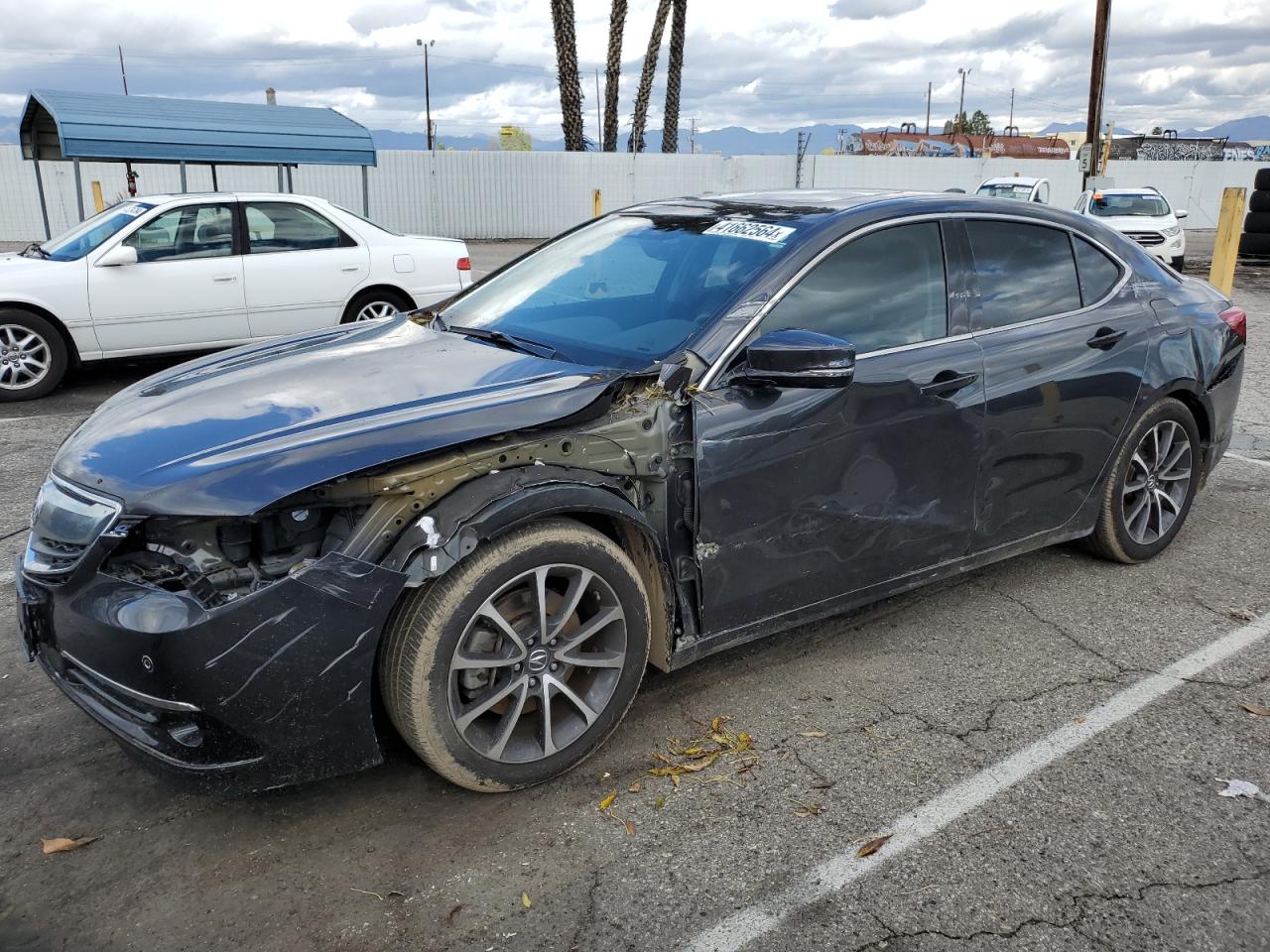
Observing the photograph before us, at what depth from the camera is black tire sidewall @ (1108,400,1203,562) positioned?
436 cm

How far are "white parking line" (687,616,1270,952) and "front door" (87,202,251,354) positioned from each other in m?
7.34

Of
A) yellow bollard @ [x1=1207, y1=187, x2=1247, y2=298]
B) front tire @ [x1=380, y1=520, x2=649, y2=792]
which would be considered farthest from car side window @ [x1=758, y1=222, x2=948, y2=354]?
yellow bollard @ [x1=1207, y1=187, x2=1247, y2=298]

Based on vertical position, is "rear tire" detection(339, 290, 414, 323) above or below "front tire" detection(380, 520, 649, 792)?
above

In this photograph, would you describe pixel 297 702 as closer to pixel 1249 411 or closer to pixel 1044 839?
pixel 1044 839

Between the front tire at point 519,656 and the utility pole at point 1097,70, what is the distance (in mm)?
25809

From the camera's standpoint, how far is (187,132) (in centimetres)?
1474

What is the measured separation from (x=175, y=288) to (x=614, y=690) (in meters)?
6.72

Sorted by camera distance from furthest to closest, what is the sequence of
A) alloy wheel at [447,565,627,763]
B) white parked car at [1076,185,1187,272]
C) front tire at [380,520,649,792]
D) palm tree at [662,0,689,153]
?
palm tree at [662,0,689,153], white parked car at [1076,185,1187,272], alloy wheel at [447,565,627,763], front tire at [380,520,649,792]

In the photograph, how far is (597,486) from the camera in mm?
2875

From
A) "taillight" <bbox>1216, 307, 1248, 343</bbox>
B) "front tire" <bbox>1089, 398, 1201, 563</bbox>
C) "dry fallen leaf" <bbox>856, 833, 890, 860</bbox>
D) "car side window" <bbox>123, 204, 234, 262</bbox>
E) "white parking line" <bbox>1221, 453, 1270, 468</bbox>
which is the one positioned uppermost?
"car side window" <bbox>123, 204, 234, 262</bbox>

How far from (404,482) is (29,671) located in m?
1.94

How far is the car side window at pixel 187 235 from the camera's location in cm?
820

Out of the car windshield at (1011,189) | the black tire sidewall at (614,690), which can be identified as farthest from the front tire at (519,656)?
the car windshield at (1011,189)

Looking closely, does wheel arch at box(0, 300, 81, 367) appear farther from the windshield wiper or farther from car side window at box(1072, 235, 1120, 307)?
car side window at box(1072, 235, 1120, 307)
